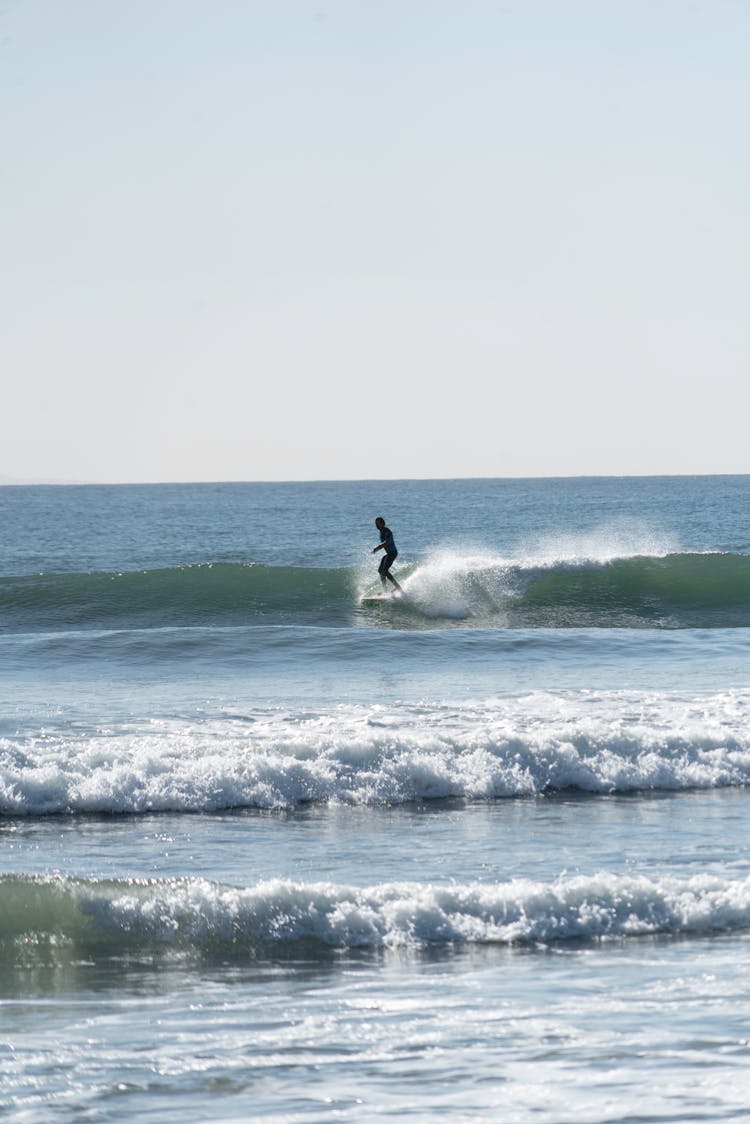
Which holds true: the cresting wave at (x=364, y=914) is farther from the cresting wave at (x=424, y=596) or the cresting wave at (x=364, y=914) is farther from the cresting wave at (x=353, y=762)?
the cresting wave at (x=424, y=596)

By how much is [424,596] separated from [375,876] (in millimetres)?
18078

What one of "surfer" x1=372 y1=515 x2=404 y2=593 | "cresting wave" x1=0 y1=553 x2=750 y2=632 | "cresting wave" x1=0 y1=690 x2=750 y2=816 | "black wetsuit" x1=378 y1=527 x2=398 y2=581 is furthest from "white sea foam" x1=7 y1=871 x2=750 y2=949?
"cresting wave" x1=0 y1=553 x2=750 y2=632

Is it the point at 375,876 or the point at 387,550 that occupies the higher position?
the point at 387,550

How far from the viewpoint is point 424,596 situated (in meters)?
26.0

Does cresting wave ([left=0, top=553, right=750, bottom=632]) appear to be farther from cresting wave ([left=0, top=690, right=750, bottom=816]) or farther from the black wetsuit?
cresting wave ([left=0, top=690, right=750, bottom=816])

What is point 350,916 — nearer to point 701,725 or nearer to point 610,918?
point 610,918

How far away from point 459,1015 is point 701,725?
725 cm

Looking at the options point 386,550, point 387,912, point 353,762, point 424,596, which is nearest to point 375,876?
point 387,912

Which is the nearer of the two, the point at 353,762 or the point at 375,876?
the point at 375,876

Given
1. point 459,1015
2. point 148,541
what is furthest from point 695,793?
point 148,541

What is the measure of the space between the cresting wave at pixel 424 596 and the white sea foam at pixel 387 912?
17216mm

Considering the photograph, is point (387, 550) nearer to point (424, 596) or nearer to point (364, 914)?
point (424, 596)

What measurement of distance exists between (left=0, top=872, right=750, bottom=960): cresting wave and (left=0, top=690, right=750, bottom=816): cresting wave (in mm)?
2861

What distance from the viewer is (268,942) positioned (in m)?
7.09
